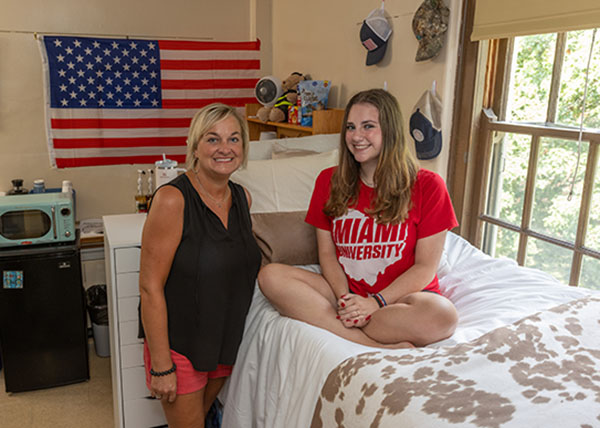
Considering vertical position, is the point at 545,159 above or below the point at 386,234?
above

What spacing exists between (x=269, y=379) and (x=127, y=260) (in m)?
0.74

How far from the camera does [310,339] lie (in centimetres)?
151

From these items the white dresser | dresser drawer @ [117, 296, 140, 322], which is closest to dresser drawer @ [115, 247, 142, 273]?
the white dresser

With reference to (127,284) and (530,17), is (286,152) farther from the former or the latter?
(530,17)

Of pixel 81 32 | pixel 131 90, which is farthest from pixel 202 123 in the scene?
pixel 81 32

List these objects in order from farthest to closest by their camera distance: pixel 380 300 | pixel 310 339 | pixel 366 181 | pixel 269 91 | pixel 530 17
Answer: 1. pixel 269 91
2. pixel 530 17
3. pixel 366 181
4. pixel 380 300
5. pixel 310 339

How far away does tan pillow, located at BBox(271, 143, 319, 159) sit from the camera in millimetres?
2570

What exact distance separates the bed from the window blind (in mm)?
830

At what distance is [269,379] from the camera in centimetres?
163

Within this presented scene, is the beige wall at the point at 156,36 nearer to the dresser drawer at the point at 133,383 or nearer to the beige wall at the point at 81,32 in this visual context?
the beige wall at the point at 81,32

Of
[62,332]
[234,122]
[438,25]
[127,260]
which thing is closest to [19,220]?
[62,332]

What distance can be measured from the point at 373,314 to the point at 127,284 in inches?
38.4

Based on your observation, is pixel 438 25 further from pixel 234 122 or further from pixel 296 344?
pixel 296 344

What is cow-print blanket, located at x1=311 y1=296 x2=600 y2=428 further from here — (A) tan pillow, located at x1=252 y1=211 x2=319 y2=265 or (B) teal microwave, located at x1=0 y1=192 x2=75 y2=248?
(B) teal microwave, located at x1=0 y1=192 x2=75 y2=248
